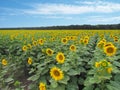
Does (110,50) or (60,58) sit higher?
(110,50)

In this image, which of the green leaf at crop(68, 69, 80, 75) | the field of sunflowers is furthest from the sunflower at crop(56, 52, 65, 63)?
the green leaf at crop(68, 69, 80, 75)

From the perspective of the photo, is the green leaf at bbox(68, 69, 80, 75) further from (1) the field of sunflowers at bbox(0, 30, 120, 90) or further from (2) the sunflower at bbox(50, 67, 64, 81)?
(2) the sunflower at bbox(50, 67, 64, 81)

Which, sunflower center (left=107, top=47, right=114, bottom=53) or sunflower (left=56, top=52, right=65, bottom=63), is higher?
sunflower center (left=107, top=47, right=114, bottom=53)

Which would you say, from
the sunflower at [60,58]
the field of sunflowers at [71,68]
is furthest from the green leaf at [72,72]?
the sunflower at [60,58]

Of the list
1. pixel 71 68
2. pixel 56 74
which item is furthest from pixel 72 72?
pixel 56 74

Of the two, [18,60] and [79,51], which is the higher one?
[79,51]

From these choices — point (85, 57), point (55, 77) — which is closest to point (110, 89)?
point (55, 77)

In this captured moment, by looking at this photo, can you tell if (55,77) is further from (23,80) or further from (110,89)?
(23,80)

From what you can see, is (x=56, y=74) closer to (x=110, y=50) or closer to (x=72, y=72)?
(x=72, y=72)

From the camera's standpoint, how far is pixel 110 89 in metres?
2.93

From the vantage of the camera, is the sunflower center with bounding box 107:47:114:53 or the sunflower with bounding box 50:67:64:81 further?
the sunflower center with bounding box 107:47:114:53

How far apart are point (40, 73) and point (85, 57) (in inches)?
31.8

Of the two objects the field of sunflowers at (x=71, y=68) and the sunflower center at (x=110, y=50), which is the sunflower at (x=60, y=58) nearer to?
the field of sunflowers at (x=71, y=68)

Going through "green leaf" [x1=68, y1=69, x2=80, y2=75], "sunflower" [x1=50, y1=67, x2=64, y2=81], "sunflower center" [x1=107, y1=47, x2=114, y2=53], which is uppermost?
"sunflower center" [x1=107, y1=47, x2=114, y2=53]
